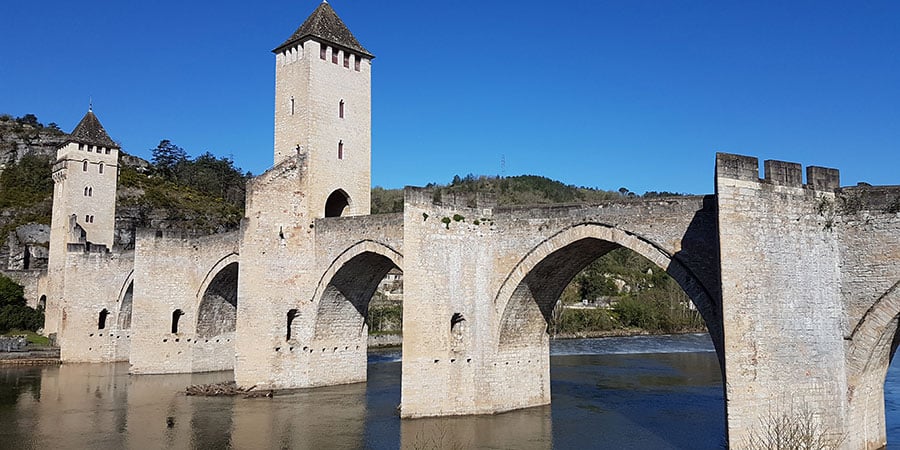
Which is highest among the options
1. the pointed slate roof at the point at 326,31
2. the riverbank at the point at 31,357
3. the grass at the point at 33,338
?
the pointed slate roof at the point at 326,31

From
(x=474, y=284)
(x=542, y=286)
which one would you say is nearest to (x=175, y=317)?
(x=474, y=284)

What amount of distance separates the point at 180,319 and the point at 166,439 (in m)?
12.1

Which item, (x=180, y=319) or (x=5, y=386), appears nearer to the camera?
(x=5, y=386)

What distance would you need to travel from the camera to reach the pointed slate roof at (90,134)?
36.5 meters

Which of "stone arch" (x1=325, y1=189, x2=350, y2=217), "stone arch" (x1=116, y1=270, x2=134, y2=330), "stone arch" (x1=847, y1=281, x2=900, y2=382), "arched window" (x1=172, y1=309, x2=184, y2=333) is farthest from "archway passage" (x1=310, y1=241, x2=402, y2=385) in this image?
"stone arch" (x1=116, y1=270, x2=134, y2=330)

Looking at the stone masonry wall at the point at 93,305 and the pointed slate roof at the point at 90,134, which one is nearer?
the stone masonry wall at the point at 93,305

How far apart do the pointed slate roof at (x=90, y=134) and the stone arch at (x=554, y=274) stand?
28.5m

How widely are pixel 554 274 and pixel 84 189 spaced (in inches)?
1139

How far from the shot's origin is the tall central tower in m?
21.9

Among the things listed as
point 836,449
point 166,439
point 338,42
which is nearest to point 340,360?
point 166,439

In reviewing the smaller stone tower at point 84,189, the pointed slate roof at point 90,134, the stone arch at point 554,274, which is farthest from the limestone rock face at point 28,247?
the stone arch at point 554,274

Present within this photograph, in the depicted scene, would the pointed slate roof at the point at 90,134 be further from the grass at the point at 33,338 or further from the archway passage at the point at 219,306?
the archway passage at the point at 219,306

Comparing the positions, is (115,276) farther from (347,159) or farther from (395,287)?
(395,287)

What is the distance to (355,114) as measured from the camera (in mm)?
23156
